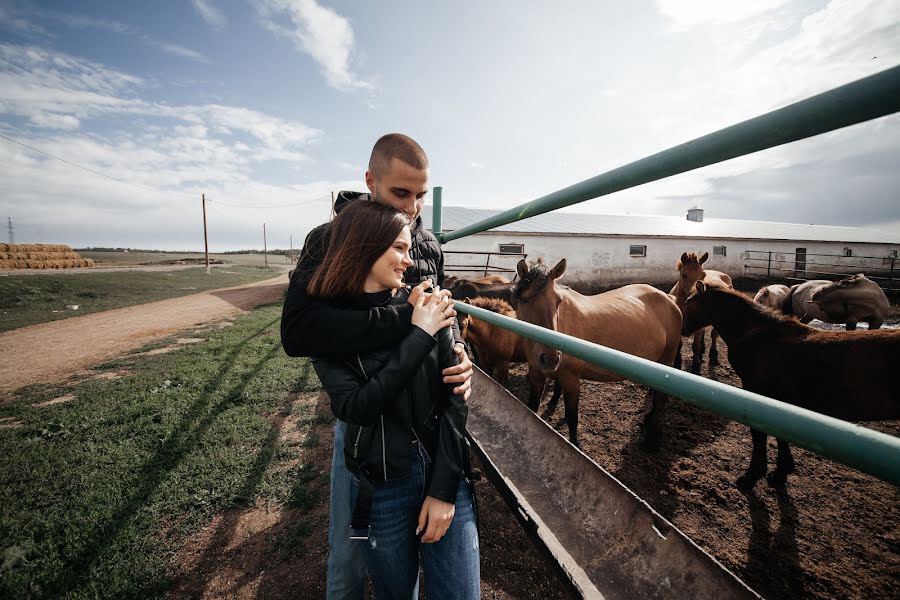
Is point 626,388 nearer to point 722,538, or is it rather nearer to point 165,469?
point 722,538

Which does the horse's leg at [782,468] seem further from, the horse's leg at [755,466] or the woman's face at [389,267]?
the woman's face at [389,267]

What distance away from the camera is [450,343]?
140cm

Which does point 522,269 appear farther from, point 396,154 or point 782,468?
point 782,468

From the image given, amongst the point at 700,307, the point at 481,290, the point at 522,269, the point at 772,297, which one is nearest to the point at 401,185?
the point at 522,269

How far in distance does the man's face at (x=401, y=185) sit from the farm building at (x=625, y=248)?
48.8 feet

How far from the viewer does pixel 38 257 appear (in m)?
33.9

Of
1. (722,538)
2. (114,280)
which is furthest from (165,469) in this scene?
(114,280)

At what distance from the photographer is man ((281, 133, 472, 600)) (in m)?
1.21

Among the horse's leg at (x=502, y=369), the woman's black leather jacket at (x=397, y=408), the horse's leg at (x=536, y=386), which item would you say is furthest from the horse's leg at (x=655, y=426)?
the woman's black leather jacket at (x=397, y=408)

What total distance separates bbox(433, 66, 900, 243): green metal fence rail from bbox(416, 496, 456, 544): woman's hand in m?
1.23

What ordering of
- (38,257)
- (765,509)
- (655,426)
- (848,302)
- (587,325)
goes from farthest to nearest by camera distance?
(38,257) → (848,302) → (587,325) → (655,426) → (765,509)

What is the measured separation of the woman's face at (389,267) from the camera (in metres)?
1.30

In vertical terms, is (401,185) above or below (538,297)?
above

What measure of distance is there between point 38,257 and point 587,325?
5227 centimetres
